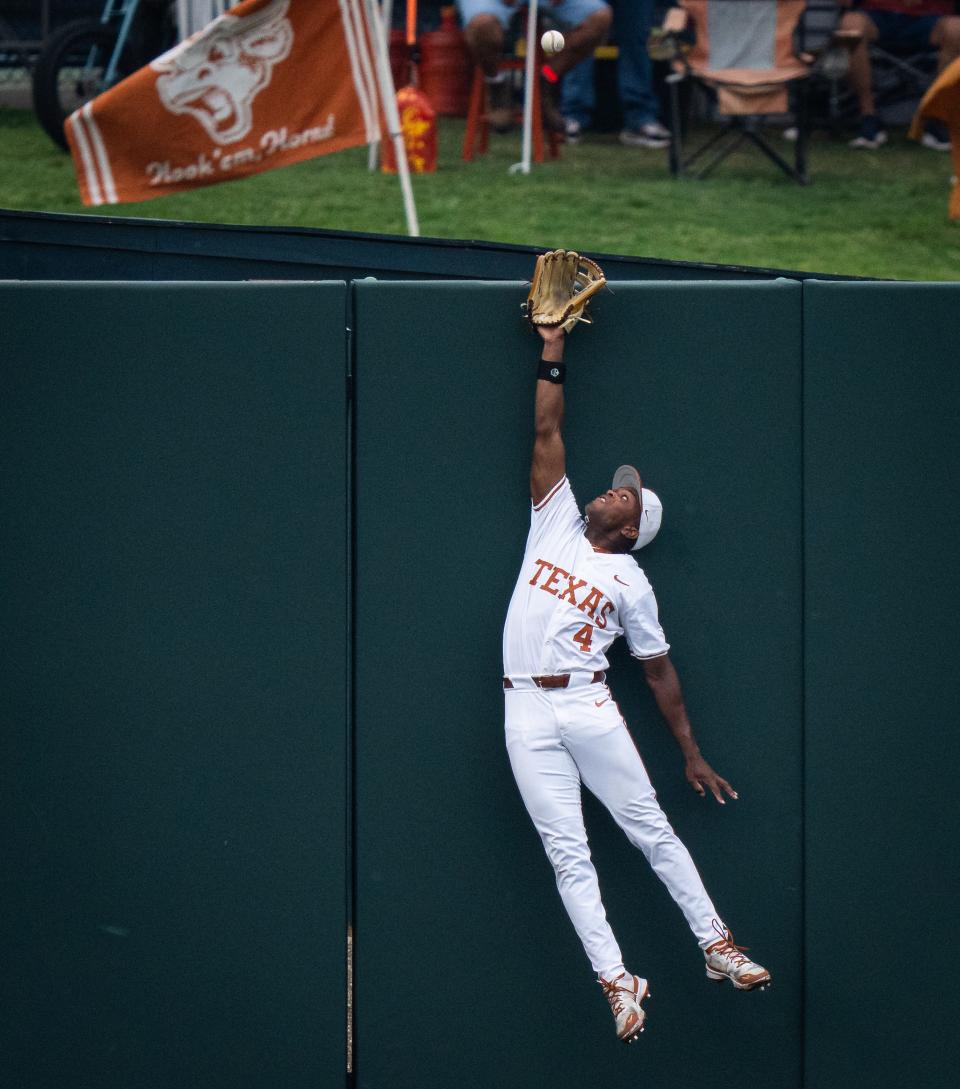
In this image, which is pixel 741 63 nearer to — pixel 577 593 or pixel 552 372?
pixel 552 372

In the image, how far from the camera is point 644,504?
197 inches

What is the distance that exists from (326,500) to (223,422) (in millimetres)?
457

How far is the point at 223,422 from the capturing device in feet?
16.4

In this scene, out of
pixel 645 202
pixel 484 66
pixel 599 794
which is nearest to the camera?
pixel 599 794

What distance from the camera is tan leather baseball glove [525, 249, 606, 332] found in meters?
4.85

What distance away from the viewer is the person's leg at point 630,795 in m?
4.89

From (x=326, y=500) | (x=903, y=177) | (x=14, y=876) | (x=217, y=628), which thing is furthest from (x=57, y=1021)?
(x=903, y=177)

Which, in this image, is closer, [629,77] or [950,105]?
[950,105]

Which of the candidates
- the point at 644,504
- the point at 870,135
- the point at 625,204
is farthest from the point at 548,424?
the point at 870,135

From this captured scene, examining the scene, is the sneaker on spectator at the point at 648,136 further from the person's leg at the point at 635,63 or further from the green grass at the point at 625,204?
the green grass at the point at 625,204

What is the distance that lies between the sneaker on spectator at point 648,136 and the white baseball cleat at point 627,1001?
9184 millimetres

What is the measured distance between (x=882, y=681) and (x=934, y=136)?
883 cm

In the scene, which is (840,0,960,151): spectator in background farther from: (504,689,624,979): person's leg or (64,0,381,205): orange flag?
(504,689,624,979): person's leg

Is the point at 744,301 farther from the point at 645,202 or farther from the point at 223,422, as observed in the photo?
the point at 645,202
